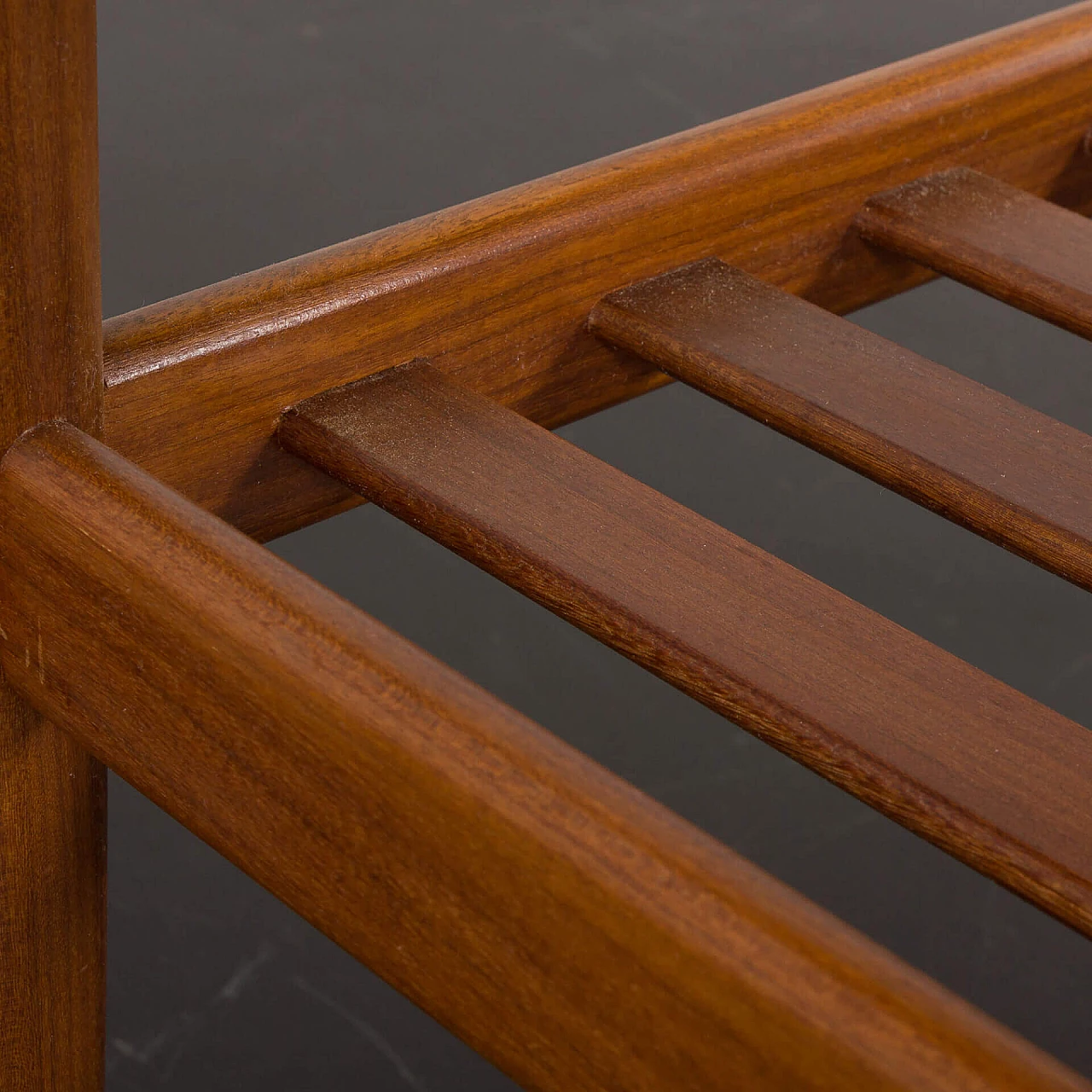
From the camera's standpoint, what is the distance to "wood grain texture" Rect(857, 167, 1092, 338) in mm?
771

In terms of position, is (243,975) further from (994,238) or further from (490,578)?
(994,238)

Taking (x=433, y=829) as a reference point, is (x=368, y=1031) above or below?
below

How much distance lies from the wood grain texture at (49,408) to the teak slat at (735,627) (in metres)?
0.13

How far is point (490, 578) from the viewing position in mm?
1560

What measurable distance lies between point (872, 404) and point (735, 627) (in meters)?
0.17

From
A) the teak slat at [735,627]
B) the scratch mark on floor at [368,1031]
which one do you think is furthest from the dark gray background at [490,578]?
the teak slat at [735,627]

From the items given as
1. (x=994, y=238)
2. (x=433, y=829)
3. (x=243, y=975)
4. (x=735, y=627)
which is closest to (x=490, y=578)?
(x=243, y=975)

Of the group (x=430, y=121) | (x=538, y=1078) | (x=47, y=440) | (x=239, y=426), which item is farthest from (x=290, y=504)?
(x=430, y=121)

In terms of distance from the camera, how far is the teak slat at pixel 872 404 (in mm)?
619

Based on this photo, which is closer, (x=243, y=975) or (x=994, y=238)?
(x=994, y=238)

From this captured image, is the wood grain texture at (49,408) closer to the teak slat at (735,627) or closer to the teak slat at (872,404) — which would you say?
the teak slat at (735,627)

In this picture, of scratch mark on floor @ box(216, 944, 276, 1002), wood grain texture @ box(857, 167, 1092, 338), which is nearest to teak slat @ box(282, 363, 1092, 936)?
wood grain texture @ box(857, 167, 1092, 338)

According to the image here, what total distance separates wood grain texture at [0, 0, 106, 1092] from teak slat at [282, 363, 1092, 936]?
133mm

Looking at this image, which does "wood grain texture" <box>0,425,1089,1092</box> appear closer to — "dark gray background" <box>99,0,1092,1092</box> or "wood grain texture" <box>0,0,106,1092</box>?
"wood grain texture" <box>0,0,106,1092</box>
